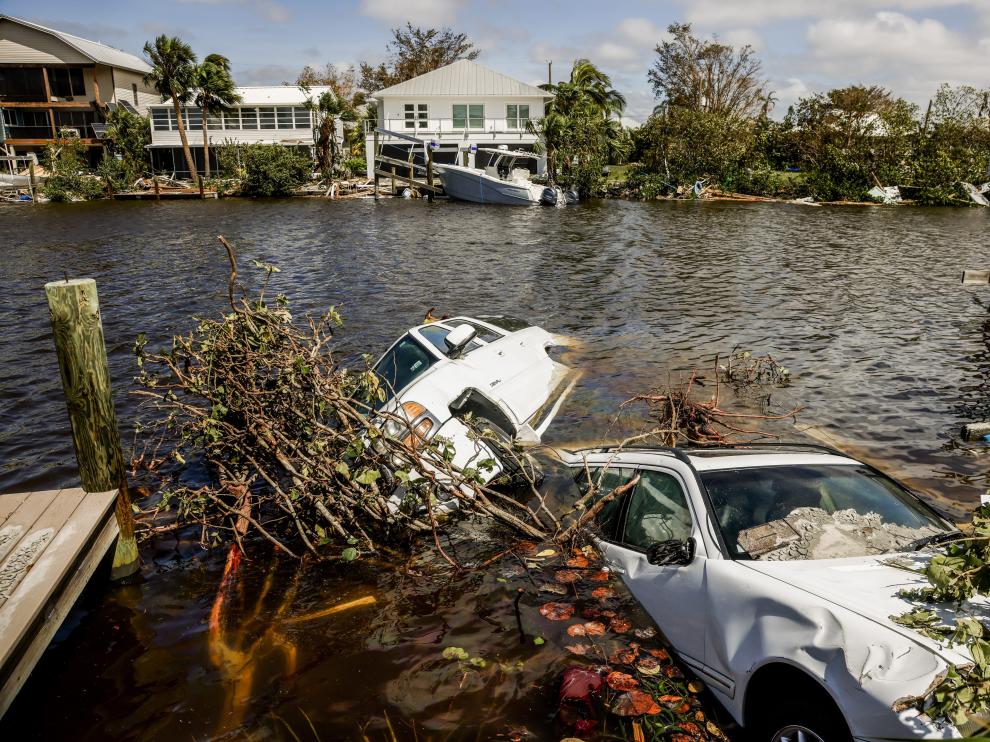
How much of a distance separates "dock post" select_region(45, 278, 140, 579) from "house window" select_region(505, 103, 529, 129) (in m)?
50.3

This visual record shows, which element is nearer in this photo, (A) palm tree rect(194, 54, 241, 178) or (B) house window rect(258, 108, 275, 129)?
(A) palm tree rect(194, 54, 241, 178)

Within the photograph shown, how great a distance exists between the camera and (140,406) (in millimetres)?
12242

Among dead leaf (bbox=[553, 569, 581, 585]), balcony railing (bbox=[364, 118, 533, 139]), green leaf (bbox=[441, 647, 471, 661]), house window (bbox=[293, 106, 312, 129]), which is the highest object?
house window (bbox=[293, 106, 312, 129])

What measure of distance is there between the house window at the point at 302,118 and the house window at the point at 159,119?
9095 millimetres

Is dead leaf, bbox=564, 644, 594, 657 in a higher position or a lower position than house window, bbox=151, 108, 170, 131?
lower

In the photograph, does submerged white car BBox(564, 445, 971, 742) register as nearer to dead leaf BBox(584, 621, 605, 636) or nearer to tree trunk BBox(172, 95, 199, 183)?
dead leaf BBox(584, 621, 605, 636)

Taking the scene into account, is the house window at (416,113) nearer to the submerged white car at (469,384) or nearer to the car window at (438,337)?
the submerged white car at (469,384)

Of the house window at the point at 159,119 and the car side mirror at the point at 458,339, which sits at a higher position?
the house window at the point at 159,119

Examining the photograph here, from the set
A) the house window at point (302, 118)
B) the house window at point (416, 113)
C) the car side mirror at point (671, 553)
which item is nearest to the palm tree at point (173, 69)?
the house window at point (302, 118)

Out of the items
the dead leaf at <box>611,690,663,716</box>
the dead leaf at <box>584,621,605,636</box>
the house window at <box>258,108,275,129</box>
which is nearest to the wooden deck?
the dead leaf at <box>611,690,663,716</box>

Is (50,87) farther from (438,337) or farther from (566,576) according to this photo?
(566,576)

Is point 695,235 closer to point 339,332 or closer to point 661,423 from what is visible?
point 339,332

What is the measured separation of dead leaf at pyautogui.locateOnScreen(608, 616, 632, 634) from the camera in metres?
5.88

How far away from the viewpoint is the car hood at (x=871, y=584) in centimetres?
346
